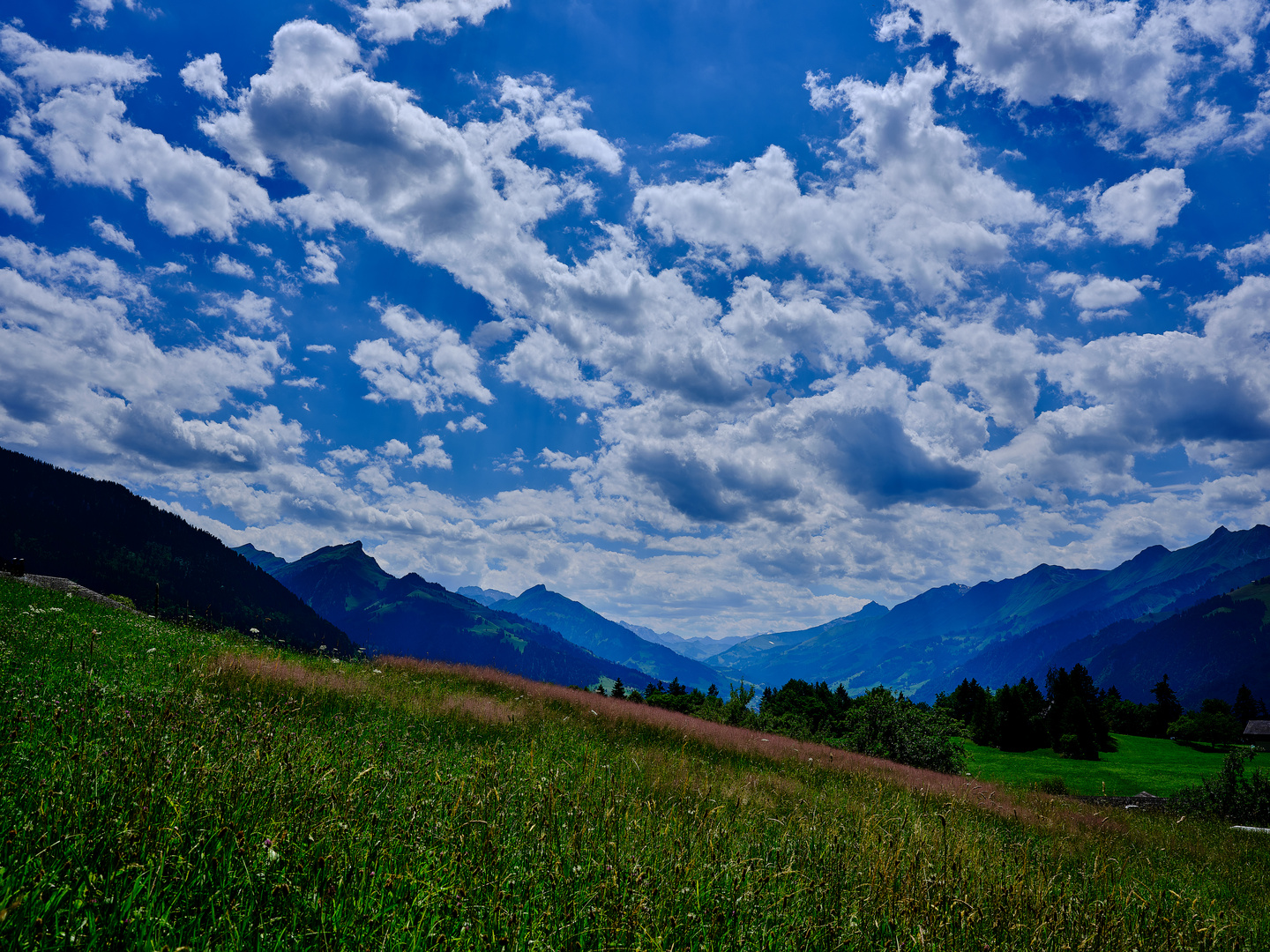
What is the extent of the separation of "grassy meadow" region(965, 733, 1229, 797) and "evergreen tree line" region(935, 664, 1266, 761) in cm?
195

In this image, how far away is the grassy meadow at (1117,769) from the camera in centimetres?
3844

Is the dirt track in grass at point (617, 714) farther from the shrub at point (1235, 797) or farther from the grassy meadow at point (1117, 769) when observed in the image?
the grassy meadow at point (1117, 769)

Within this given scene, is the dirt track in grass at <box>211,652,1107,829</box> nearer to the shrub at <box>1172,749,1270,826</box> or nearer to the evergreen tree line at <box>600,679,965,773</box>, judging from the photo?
the evergreen tree line at <box>600,679,965,773</box>

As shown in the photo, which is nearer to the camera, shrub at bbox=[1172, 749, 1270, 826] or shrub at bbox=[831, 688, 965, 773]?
shrub at bbox=[1172, 749, 1270, 826]

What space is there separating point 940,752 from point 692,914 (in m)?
23.1

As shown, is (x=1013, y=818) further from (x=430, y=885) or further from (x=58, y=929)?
(x=58, y=929)

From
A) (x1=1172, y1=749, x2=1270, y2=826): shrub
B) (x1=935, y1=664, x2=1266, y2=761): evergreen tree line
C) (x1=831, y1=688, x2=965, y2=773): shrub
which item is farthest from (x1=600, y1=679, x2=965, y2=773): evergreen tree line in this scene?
(x1=935, y1=664, x2=1266, y2=761): evergreen tree line

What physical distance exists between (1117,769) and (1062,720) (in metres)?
21.2

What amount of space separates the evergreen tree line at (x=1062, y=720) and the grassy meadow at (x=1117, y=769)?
1955 millimetres

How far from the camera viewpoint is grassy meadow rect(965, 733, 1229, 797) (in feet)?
126

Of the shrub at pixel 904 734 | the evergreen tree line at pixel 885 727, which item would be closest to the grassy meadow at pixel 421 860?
the evergreen tree line at pixel 885 727

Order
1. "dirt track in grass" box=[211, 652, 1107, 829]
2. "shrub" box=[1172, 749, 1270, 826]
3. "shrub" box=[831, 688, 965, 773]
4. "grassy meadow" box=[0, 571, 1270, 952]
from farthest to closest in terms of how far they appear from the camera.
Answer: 1. "shrub" box=[831, 688, 965, 773]
2. "shrub" box=[1172, 749, 1270, 826]
3. "dirt track in grass" box=[211, 652, 1107, 829]
4. "grassy meadow" box=[0, 571, 1270, 952]

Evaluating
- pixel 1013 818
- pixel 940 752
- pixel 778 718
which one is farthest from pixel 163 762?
pixel 778 718

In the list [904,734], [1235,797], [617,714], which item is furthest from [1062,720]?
[617,714]
